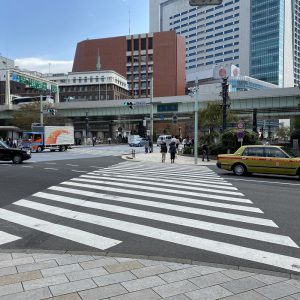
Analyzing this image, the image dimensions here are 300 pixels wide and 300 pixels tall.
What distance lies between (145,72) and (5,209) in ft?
401

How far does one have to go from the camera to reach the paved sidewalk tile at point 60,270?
4719mm

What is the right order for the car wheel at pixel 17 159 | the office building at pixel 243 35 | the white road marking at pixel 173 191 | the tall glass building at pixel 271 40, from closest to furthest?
the white road marking at pixel 173 191
the car wheel at pixel 17 159
the tall glass building at pixel 271 40
the office building at pixel 243 35

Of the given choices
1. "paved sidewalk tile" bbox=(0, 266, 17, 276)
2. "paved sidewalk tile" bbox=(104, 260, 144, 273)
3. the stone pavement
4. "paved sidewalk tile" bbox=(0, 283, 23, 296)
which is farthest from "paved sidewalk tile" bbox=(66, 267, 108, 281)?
"paved sidewalk tile" bbox=(0, 266, 17, 276)

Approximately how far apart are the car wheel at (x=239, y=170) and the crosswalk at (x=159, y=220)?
5525mm

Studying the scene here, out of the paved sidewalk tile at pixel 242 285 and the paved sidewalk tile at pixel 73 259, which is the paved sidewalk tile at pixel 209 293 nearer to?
the paved sidewalk tile at pixel 242 285

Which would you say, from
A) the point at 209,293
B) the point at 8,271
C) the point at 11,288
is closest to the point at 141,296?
the point at 209,293

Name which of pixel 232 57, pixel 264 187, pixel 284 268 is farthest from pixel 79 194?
pixel 232 57

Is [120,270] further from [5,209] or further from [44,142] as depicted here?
[44,142]

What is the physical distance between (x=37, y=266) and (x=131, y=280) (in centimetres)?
142

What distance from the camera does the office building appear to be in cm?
13762

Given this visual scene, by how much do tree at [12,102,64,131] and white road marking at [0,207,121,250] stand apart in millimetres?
62306

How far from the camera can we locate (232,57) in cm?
15125

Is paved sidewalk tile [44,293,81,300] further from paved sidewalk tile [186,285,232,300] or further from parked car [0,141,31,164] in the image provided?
parked car [0,141,31,164]

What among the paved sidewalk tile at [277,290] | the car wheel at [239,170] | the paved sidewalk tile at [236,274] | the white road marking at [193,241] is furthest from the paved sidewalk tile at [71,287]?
the car wheel at [239,170]
